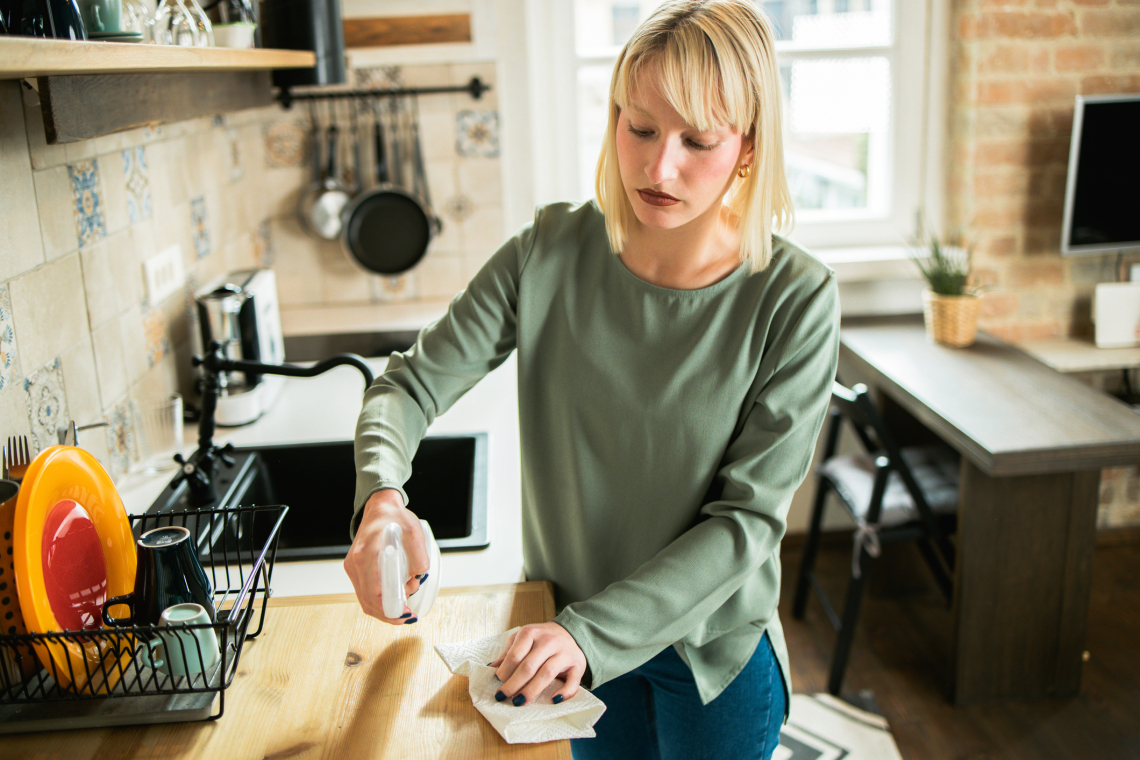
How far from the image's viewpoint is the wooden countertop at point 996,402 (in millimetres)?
1921

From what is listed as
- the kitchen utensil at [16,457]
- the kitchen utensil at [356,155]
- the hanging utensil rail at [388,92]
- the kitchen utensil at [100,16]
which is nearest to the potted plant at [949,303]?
the hanging utensil rail at [388,92]

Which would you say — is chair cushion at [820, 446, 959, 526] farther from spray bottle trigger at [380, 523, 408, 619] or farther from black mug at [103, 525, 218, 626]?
black mug at [103, 525, 218, 626]

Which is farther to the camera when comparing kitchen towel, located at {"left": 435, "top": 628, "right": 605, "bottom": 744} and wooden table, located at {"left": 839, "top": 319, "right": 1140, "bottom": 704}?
wooden table, located at {"left": 839, "top": 319, "right": 1140, "bottom": 704}

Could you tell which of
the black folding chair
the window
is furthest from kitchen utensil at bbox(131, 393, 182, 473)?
the window

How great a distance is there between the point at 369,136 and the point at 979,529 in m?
1.90

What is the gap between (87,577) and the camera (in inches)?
38.8

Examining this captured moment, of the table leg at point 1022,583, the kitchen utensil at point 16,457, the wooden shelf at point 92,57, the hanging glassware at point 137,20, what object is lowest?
the table leg at point 1022,583

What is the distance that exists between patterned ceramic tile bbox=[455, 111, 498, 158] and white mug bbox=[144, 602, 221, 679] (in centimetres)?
191

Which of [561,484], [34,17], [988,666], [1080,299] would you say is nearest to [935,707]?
[988,666]

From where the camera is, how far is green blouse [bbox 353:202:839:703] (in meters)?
0.99

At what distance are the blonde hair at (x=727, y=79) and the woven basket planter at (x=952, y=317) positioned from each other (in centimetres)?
162

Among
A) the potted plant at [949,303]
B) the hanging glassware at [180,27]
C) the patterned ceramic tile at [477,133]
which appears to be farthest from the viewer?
the patterned ceramic tile at [477,133]

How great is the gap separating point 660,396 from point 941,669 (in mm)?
1788

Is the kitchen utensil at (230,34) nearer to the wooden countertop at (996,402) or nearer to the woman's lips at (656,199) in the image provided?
the woman's lips at (656,199)
